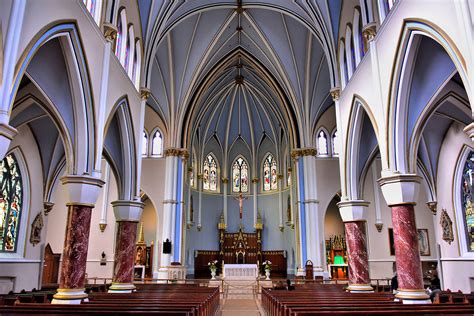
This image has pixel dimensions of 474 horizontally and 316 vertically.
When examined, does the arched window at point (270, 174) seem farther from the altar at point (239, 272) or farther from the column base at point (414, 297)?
the column base at point (414, 297)

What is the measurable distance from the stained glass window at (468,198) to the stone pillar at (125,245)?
13892mm

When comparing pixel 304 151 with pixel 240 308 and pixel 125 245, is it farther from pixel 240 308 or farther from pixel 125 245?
pixel 125 245

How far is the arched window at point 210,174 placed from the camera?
113 ft

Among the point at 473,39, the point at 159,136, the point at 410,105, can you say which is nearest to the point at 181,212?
the point at 159,136

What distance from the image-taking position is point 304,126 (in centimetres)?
2527

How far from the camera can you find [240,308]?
14.2 meters

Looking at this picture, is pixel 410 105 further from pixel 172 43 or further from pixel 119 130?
pixel 172 43

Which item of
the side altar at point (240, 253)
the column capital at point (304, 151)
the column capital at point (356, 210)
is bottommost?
the side altar at point (240, 253)

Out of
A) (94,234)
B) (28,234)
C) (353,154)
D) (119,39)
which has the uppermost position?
(119,39)

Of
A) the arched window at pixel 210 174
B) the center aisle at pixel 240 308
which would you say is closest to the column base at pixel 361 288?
the center aisle at pixel 240 308

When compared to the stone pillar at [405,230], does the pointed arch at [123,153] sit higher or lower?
higher

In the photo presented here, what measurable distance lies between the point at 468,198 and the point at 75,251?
1586 cm

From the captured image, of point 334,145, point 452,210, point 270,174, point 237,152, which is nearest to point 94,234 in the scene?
point 237,152

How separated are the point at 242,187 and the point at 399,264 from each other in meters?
25.4
